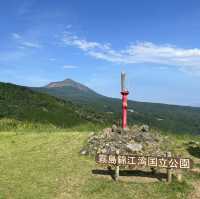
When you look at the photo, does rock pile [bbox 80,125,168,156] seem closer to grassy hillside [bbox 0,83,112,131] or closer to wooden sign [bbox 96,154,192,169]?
wooden sign [bbox 96,154,192,169]

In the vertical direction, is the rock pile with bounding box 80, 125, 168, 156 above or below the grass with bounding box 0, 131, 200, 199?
above


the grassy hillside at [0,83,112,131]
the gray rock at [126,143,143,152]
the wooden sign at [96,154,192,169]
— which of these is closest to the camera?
the wooden sign at [96,154,192,169]

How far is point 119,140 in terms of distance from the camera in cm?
2667

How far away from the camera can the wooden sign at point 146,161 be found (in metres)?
20.0

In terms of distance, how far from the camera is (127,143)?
2623 centimetres

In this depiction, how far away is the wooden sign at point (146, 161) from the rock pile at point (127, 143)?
13.4 feet

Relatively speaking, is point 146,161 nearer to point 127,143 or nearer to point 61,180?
point 61,180

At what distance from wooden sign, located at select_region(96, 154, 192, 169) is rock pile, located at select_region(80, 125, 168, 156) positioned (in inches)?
161

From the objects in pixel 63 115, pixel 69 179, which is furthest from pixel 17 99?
pixel 69 179

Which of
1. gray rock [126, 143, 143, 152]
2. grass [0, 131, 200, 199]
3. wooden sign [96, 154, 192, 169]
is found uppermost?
gray rock [126, 143, 143, 152]

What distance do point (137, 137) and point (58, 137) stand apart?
8.84 meters

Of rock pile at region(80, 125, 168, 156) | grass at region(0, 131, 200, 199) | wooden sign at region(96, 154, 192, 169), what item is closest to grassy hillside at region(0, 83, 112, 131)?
rock pile at region(80, 125, 168, 156)

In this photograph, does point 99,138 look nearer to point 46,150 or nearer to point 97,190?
point 46,150

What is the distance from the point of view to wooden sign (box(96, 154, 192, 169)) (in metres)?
20.0
